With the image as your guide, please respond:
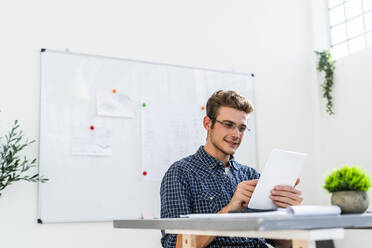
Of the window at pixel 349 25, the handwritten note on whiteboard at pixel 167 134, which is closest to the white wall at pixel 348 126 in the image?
Answer: the window at pixel 349 25

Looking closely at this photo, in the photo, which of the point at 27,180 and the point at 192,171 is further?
the point at 27,180

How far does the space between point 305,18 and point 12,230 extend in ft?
9.36

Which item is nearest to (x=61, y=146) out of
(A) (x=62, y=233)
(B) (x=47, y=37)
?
(A) (x=62, y=233)

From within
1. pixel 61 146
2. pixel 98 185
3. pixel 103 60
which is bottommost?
pixel 98 185

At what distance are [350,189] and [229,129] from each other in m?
1.03

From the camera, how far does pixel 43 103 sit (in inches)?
108

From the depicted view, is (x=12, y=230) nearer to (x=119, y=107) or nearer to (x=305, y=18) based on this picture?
(x=119, y=107)

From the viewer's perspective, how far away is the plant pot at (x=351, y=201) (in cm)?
112

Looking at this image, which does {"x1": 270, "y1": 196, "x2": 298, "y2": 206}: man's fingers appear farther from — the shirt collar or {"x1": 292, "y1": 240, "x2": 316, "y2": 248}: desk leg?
the shirt collar

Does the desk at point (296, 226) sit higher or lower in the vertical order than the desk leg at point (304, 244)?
higher

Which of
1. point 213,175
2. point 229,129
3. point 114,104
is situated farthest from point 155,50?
point 213,175

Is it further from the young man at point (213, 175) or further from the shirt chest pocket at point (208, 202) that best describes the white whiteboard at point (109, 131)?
the shirt chest pocket at point (208, 202)

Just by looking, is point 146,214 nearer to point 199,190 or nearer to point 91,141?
point 91,141

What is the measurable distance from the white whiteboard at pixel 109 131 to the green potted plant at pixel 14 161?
94mm
